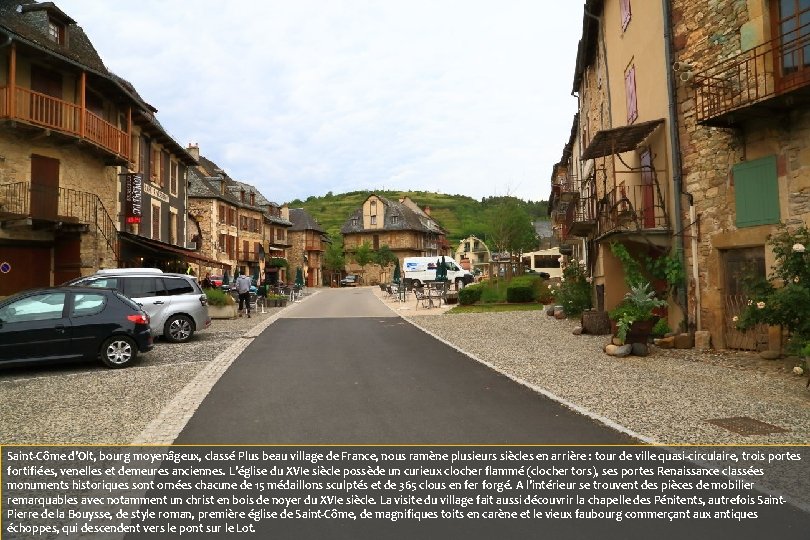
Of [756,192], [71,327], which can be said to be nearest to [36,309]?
[71,327]

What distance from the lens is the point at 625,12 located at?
16.0m

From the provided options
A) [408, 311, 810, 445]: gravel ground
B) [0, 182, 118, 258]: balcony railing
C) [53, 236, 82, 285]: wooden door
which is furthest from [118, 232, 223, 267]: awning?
[408, 311, 810, 445]: gravel ground

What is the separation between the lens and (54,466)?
16.8 ft

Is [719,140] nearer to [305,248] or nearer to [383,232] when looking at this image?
[305,248]

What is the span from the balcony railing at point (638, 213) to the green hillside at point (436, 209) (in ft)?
302

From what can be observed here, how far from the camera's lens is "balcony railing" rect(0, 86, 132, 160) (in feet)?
56.1

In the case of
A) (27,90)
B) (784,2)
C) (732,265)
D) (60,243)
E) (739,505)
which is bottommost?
(739,505)

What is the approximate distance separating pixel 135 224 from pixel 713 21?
68.0 feet

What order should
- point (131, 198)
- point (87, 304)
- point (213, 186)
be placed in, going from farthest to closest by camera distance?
1. point (213, 186)
2. point (131, 198)
3. point (87, 304)

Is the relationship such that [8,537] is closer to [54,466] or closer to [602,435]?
[54,466]

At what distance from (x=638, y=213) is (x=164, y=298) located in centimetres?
1203

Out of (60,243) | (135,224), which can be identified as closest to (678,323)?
(60,243)

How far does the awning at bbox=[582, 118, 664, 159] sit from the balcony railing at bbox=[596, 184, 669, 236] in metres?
1.11

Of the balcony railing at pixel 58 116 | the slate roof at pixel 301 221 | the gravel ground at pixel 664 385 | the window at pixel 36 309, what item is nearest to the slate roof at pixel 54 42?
the balcony railing at pixel 58 116
